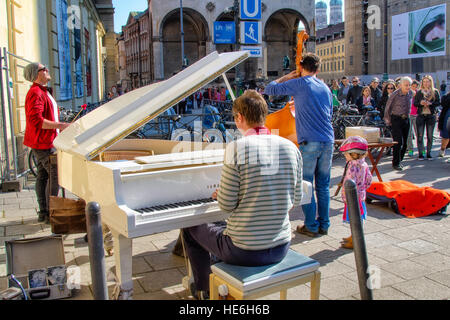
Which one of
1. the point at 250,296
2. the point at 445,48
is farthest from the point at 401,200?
the point at 445,48

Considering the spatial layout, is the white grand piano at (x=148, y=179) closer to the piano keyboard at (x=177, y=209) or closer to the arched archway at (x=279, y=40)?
the piano keyboard at (x=177, y=209)

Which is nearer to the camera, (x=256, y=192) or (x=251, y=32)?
(x=256, y=192)

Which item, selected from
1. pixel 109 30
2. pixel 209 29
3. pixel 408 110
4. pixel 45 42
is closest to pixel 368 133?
pixel 408 110

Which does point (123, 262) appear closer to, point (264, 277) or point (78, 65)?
point (264, 277)

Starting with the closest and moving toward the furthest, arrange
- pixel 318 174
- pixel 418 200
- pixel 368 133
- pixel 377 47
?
pixel 318 174 < pixel 418 200 < pixel 368 133 < pixel 377 47

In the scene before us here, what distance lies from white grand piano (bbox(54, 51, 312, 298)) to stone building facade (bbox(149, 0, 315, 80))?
145 ft

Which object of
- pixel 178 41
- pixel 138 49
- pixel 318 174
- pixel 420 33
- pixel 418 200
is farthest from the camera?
pixel 138 49

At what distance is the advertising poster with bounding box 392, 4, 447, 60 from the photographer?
57312mm

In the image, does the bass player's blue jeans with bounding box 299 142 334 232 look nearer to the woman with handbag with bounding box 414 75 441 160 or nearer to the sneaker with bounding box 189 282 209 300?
the sneaker with bounding box 189 282 209 300

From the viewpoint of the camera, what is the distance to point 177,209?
3.23 meters

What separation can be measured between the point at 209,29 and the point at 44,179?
1875 inches
